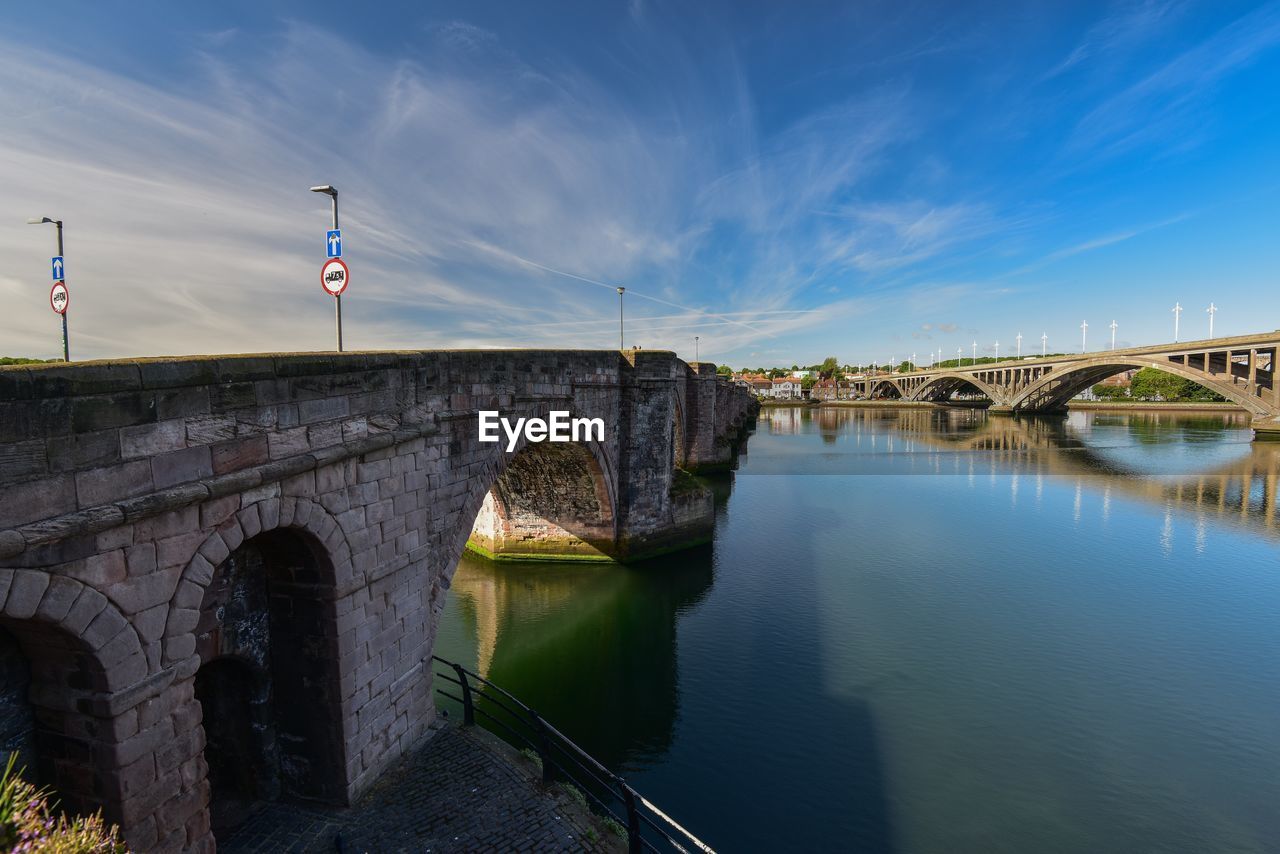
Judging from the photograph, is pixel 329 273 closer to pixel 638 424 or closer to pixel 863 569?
pixel 638 424

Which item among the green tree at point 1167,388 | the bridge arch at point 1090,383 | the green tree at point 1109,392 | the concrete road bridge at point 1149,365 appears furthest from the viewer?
the green tree at point 1109,392

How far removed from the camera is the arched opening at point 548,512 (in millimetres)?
18906

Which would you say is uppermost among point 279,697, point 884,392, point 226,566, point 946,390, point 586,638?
point 884,392

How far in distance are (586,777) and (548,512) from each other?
433 inches

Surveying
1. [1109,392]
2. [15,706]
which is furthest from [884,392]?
[15,706]

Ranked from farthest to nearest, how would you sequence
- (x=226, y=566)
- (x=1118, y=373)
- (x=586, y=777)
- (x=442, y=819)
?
(x=1118, y=373) < (x=586, y=777) < (x=442, y=819) < (x=226, y=566)

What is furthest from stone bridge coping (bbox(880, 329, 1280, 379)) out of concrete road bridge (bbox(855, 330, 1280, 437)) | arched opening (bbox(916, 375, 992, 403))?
arched opening (bbox(916, 375, 992, 403))

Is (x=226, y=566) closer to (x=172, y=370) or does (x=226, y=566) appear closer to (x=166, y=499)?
(x=166, y=499)

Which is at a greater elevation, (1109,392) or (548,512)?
(1109,392)

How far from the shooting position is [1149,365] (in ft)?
204

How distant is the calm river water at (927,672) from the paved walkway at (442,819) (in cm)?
270

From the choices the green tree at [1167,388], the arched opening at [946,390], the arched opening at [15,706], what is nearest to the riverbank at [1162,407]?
the green tree at [1167,388]

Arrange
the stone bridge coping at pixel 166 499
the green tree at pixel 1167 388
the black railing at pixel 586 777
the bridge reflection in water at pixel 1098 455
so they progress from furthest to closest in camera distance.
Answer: the green tree at pixel 1167 388
the bridge reflection in water at pixel 1098 455
the black railing at pixel 586 777
the stone bridge coping at pixel 166 499

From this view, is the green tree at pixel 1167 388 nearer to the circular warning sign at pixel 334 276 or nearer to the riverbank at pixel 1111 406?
the riverbank at pixel 1111 406
